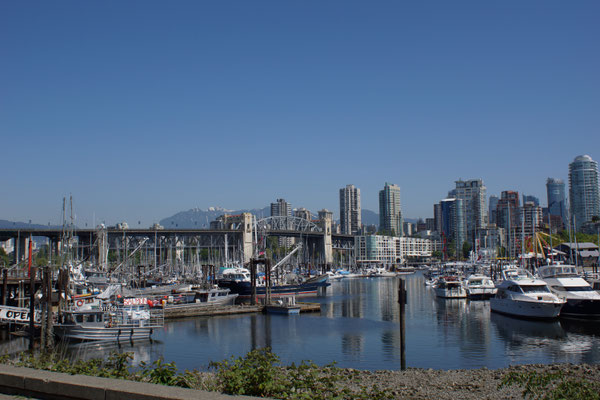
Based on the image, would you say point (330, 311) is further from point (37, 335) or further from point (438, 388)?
point (438, 388)

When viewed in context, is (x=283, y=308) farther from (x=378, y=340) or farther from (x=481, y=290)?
(x=481, y=290)

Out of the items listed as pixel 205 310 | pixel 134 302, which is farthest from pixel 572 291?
pixel 134 302

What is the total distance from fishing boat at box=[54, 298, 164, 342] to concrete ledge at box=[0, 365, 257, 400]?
3016cm

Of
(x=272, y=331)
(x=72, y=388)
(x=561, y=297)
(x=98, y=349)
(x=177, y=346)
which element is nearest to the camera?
(x=72, y=388)

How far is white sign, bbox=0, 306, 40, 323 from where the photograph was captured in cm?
4231

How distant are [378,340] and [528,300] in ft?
56.0

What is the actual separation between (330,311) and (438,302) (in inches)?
671

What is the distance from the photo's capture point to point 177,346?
41094 millimetres

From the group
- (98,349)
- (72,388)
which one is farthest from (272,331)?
(72,388)

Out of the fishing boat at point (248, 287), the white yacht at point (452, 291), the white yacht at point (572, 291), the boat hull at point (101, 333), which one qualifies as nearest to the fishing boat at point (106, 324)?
the boat hull at point (101, 333)

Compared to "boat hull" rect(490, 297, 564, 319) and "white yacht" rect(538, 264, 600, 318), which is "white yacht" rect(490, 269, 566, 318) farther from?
"white yacht" rect(538, 264, 600, 318)

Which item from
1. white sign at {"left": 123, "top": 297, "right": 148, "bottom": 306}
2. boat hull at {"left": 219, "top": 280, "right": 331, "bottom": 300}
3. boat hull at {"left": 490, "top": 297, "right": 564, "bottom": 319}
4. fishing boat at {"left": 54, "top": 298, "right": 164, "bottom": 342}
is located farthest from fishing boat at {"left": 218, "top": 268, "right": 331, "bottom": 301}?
fishing boat at {"left": 54, "top": 298, "right": 164, "bottom": 342}

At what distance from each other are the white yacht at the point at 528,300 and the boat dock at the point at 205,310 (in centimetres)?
2127

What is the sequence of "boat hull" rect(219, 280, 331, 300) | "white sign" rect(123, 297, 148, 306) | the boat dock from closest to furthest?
1. "white sign" rect(123, 297, 148, 306)
2. the boat dock
3. "boat hull" rect(219, 280, 331, 300)
